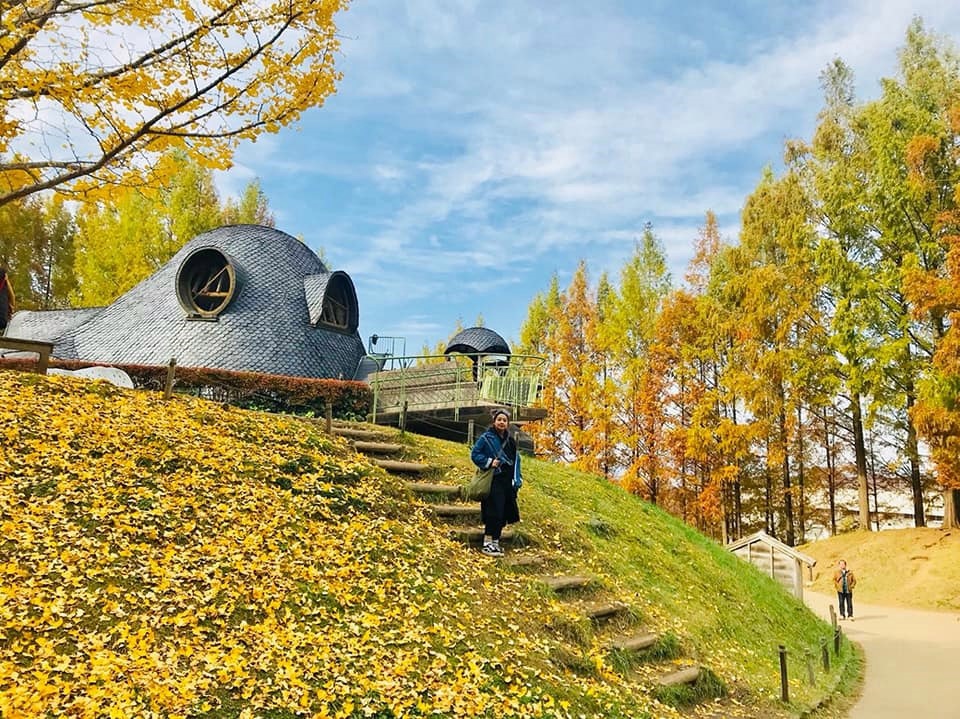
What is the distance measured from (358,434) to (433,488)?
2092 millimetres

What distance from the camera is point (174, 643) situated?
4398 mm

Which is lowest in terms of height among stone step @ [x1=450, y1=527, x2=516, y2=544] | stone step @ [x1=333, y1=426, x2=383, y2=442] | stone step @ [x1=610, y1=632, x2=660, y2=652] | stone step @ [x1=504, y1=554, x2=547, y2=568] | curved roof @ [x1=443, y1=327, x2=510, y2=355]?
stone step @ [x1=610, y1=632, x2=660, y2=652]

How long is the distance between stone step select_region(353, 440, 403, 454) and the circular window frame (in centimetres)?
1232

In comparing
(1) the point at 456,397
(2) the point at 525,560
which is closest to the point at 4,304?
(1) the point at 456,397

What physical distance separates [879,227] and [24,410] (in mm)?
27162

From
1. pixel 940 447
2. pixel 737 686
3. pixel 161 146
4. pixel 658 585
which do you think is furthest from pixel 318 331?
pixel 940 447

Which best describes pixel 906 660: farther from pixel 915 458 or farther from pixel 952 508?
pixel 915 458

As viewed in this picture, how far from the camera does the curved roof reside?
20.6 m

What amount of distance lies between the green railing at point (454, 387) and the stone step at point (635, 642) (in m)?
7.49

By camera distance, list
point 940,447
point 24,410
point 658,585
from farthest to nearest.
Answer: point 940,447, point 658,585, point 24,410

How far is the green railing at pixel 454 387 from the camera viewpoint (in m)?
14.7

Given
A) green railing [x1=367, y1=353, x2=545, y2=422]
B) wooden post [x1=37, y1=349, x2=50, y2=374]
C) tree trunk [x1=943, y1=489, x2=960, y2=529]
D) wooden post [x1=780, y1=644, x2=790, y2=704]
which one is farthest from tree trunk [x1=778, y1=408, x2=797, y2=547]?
wooden post [x1=37, y1=349, x2=50, y2=374]

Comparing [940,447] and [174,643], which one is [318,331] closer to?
[174,643]

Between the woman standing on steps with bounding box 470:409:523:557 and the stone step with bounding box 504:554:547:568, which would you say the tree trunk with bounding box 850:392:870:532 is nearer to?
the stone step with bounding box 504:554:547:568
